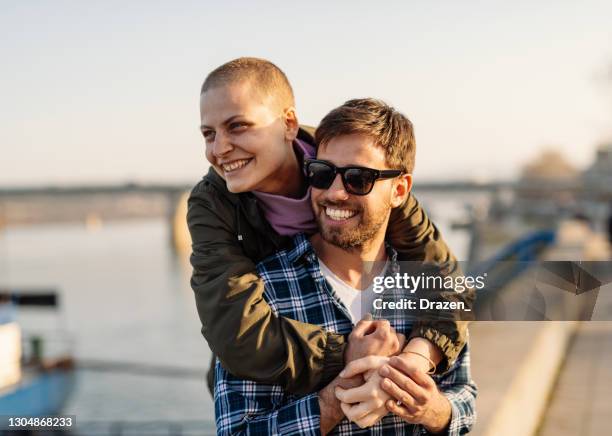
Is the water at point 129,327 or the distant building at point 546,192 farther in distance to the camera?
the distant building at point 546,192

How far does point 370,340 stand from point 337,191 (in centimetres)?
38

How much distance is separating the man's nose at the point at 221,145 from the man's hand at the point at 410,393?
28.2 inches

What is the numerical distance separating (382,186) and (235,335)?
1.81 ft

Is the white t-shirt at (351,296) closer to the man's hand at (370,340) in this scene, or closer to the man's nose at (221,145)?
the man's hand at (370,340)

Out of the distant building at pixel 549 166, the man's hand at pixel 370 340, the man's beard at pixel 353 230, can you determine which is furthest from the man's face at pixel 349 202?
the distant building at pixel 549 166

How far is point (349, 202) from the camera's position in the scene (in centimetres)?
187

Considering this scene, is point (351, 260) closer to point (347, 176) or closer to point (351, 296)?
point (351, 296)

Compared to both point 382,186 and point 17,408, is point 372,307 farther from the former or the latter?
point 17,408

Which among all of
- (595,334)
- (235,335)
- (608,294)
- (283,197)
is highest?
(283,197)

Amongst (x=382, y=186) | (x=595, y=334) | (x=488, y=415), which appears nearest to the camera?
(x=382, y=186)

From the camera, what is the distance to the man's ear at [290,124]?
83.7 inches

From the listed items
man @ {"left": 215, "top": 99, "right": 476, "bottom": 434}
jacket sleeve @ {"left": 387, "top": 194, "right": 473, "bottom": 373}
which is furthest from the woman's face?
jacket sleeve @ {"left": 387, "top": 194, "right": 473, "bottom": 373}

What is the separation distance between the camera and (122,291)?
126 ft

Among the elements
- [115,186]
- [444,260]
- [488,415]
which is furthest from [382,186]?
[115,186]
